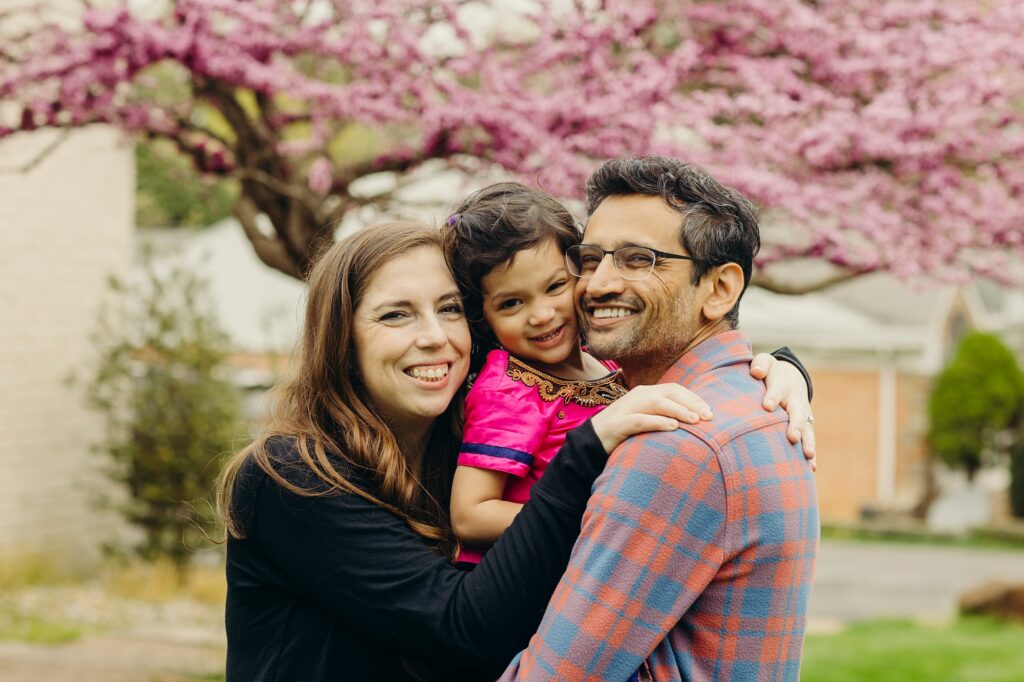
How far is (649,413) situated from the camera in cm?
217

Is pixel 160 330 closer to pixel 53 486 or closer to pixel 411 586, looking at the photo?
pixel 53 486

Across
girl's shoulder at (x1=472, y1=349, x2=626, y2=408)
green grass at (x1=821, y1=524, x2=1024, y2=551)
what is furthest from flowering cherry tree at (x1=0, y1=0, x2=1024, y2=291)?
green grass at (x1=821, y1=524, x2=1024, y2=551)

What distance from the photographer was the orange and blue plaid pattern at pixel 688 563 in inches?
81.7

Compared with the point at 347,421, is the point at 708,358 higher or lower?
higher

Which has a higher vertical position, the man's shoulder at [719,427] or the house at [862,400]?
the house at [862,400]

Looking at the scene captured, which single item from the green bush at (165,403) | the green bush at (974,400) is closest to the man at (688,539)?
the green bush at (165,403)

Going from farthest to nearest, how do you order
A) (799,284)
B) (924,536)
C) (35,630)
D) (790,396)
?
(924,536) → (35,630) → (799,284) → (790,396)

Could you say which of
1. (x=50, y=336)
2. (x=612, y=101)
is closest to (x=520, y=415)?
(x=612, y=101)

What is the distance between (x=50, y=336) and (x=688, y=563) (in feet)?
30.4

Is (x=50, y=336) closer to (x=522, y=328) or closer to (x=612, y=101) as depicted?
(x=612, y=101)

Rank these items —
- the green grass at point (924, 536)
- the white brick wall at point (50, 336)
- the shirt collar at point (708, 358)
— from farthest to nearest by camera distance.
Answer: the green grass at point (924, 536) < the white brick wall at point (50, 336) < the shirt collar at point (708, 358)

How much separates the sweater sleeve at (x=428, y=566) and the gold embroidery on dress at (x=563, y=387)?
20.7 inches

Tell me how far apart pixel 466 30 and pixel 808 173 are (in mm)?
1856

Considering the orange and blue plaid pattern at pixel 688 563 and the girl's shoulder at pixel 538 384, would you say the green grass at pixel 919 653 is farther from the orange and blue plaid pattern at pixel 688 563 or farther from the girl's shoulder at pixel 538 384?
the orange and blue plaid pattern at pixel 688 563
